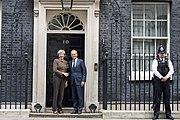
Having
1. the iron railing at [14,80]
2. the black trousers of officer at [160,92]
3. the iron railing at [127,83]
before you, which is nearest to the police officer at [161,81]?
the black trousers of officer at [160,92]

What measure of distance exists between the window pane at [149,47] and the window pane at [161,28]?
0.37 metres

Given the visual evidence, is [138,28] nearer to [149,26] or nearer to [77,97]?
[149,26]

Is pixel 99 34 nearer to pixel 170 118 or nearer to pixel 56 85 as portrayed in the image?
pixel 56 85

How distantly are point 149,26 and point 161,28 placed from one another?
0.42 meters

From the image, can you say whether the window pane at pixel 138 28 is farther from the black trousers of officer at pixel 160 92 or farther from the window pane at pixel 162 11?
the black trousers of officer at pixel 160 92

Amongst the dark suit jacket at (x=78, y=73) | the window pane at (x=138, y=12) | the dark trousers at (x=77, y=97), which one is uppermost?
the window pane at (x=138, y=12)

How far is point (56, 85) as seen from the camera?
12.9 m

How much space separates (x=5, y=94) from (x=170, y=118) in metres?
5.23

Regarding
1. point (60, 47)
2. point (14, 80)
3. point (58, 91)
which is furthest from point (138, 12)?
point (14, 80)

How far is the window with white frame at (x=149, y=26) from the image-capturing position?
1488 centimetres

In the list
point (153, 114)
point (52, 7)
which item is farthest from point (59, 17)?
point (153, 114)

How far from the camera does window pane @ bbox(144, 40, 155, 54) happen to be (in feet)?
49.0

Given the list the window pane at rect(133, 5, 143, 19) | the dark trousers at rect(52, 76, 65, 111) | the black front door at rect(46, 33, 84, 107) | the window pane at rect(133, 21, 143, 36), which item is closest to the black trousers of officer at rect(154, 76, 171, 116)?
the dark trousers at rect(52, 76, 65, 111)

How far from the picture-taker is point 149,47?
49.0 feet
